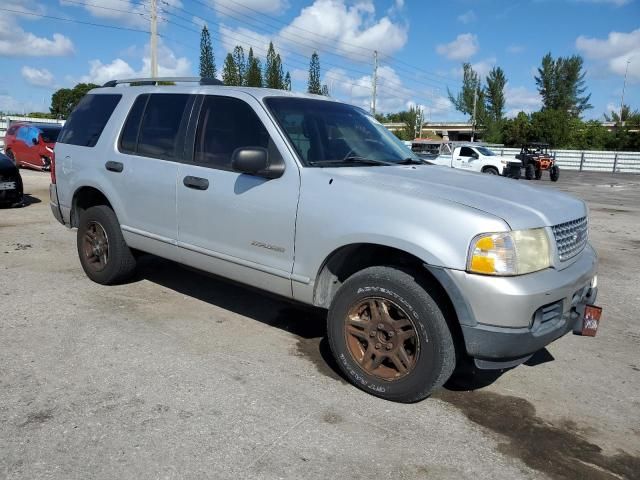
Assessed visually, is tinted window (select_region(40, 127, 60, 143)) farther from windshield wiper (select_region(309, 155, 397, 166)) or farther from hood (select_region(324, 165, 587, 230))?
hood (select_region(324, 165, 587, 230))

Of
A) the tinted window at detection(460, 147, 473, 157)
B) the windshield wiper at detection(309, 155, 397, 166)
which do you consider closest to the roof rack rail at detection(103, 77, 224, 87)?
the windshield wiper at detection(309, 155, 397, 166)

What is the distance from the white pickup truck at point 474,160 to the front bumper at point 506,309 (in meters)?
20.9

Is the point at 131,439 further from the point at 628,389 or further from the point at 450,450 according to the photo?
the point at 628,389

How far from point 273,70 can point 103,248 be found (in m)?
65.1

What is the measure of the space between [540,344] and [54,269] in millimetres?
5121

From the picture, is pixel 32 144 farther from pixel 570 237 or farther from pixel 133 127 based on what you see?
pixel 570 237

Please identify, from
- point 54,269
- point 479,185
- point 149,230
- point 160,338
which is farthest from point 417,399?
point 54,269

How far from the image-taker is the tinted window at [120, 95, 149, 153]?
16.2ft

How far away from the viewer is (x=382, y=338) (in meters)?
3.36

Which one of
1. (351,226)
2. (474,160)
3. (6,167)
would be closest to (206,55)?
(474,160)

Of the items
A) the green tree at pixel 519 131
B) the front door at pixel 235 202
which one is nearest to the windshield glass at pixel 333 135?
the front door at pixel 235 202

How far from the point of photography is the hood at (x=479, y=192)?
3137 millimetres

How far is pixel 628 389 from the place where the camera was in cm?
373

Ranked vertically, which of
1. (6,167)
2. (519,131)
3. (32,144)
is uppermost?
(519,131)
